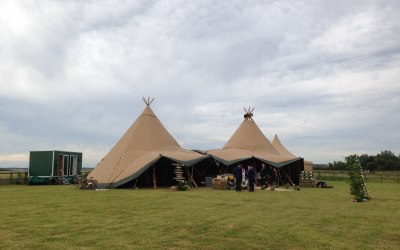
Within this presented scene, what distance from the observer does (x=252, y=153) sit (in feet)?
81.9

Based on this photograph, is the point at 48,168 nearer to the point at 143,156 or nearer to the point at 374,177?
the point at 143,156

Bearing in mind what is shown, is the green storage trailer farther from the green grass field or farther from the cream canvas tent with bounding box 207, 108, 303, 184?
the green grass field

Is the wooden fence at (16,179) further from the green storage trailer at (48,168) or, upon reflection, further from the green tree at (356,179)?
the green tree at (356,179)

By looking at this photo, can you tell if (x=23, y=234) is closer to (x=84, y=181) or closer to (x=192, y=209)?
(x=192, y=209)

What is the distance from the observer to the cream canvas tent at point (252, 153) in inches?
925

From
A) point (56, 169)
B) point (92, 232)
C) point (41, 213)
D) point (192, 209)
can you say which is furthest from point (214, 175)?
point (92, 232)

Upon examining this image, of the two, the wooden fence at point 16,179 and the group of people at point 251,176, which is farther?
the wooden fence at point 16,179

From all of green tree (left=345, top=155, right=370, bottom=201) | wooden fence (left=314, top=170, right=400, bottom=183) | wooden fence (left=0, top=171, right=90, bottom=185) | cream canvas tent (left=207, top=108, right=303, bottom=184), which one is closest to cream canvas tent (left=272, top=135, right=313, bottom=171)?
wooden fence (left=314, top=170, right=400, bottom=183)

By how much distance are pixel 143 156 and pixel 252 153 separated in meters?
7.75

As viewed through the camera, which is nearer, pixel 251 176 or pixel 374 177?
pixel 251 176

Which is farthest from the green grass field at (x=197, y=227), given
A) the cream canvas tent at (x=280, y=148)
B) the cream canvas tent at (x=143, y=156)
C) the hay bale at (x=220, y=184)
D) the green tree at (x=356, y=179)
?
the cream canvas tent at (x=280, y=148)

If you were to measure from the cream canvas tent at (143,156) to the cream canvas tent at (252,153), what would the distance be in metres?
2.55

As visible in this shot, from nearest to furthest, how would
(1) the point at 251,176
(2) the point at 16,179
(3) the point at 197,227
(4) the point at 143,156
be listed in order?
(3) the point at 197,227, (1) the point at 251,176, (4) the point at 143,156, (2) the point at 16,179

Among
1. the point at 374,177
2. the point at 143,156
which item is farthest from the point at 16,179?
the point at 374,177
